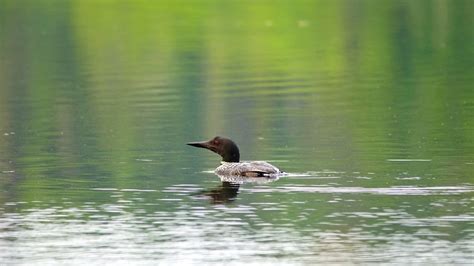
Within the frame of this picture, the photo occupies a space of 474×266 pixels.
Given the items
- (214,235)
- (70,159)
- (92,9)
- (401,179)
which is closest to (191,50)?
(92,9)

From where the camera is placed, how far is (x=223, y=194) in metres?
21.4

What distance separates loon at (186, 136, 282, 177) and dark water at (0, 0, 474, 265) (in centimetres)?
35

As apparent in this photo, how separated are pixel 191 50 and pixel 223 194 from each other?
3494cm

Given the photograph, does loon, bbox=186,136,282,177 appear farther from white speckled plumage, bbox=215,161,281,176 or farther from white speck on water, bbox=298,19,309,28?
white speck on water, bbox=298,19,309,28

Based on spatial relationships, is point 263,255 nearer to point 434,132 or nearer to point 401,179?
point 401,179

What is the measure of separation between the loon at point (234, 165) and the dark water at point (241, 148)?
0.35 metres

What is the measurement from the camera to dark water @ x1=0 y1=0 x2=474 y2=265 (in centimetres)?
1786

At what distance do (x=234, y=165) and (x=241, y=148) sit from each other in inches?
202

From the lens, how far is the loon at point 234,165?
22.6 meters

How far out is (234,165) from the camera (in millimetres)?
23031

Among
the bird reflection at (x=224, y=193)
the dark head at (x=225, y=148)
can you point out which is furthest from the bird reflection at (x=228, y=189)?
the dark head at (x=225, y=148)

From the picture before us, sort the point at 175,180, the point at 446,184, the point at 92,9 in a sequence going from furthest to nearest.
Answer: the point at 92,9 < the point at 175,180 < the point at 446,184

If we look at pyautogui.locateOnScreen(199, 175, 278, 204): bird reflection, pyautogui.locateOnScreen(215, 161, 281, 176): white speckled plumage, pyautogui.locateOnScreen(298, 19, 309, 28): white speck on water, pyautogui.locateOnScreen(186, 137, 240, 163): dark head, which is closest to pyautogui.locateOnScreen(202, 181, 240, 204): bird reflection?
pyautogui.locateOnScreen(199, 175, 278, 204): bird reflection

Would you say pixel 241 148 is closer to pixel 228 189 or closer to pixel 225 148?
pixel 225 148
